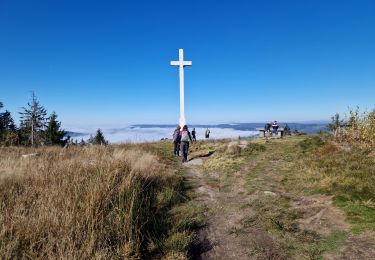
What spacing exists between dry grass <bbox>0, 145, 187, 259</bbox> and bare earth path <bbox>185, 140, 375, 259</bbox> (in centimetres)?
119

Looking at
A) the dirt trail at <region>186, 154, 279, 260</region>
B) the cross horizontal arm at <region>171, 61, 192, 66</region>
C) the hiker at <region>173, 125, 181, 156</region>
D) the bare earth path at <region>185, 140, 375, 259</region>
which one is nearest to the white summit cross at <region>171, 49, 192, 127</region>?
the cross horizontal arm at <region>171, 61, 192, 66</region>

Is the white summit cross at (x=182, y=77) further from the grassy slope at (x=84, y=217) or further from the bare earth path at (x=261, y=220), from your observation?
A: the grassy slope at (x=84, y=217)

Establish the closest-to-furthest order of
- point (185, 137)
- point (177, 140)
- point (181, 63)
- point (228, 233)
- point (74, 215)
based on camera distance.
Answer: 1. point (74, 215)
2. point (228, 233)
3. point (185, 137)
4. point (177, 140)
5. point (181, 63)

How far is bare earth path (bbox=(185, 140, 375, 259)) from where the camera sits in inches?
228

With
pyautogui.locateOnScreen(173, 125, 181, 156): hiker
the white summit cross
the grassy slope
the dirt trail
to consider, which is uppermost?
the white summit cross

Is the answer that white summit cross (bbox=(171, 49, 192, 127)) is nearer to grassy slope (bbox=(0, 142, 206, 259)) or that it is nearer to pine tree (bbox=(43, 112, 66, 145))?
grassy slope (bbox=(0, 142, 206, 259))

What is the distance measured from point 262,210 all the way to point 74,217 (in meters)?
4.47

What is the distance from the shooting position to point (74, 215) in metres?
5.56

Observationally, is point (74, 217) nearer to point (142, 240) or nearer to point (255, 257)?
point (142, 240)

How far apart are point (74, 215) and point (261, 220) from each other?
398 cm

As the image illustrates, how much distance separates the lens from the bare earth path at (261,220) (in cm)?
580

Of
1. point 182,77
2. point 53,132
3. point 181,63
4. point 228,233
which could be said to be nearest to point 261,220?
point 228,233

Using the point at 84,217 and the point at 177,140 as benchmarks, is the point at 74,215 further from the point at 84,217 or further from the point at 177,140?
the point at 177,140

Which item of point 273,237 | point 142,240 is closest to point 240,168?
point 273,237
